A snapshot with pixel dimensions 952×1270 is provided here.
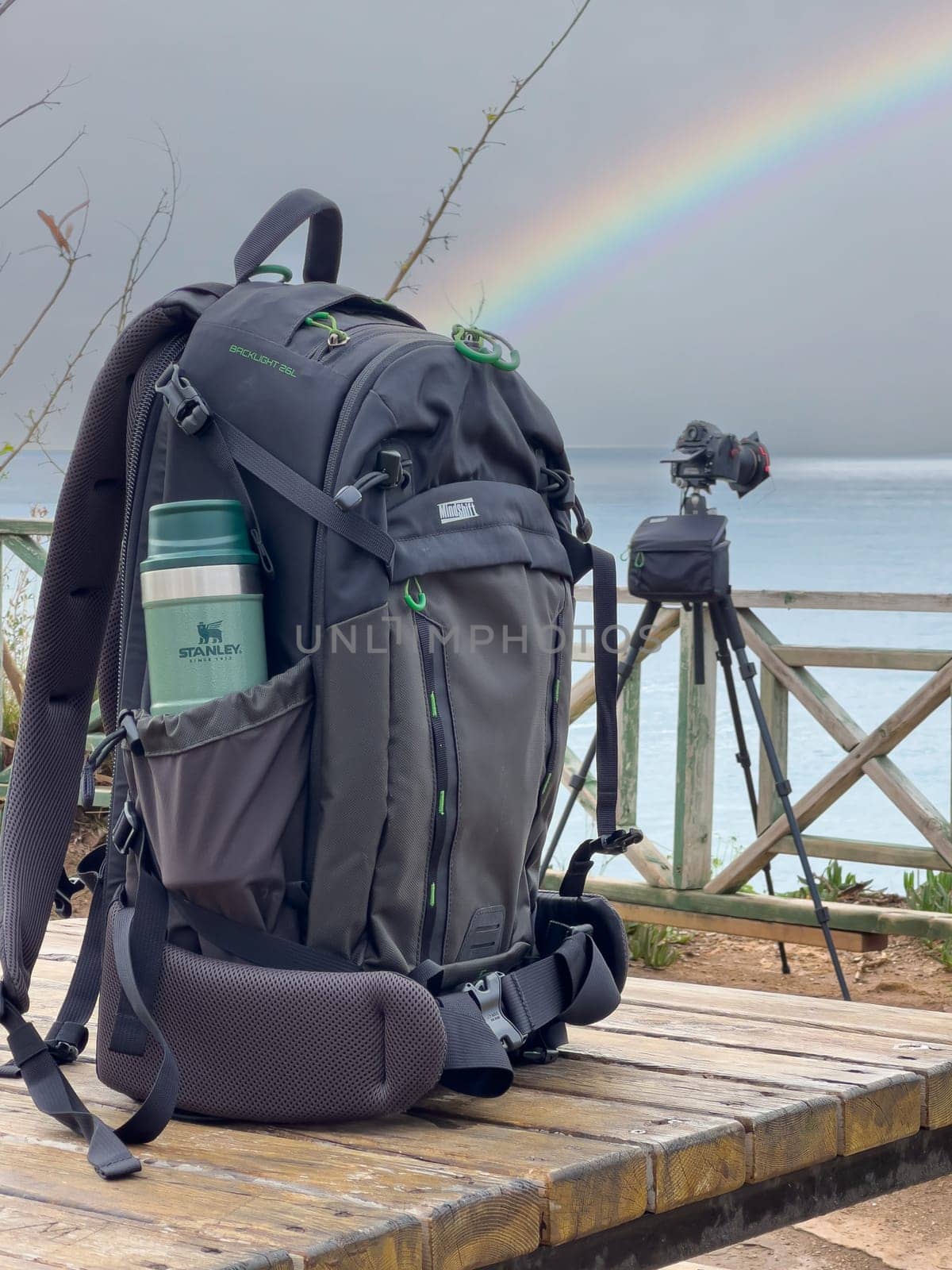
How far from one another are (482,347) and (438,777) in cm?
49

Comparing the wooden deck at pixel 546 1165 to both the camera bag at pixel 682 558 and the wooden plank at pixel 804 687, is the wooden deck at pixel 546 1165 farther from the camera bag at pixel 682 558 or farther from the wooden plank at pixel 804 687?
the wooden plank at pixel 804 687

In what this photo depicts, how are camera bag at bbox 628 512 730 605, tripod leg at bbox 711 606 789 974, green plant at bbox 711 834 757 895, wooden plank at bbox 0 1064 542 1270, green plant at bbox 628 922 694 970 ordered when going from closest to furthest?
1. wooden plank at bbox 0 1064 542 1270
2. camera bag at bbox 628 512 730 605
3. tripod leg at bbox 711 606 789 974
4. green plant at bbox 711 834 757 895
5. green plant at bbox 628 922 694 970

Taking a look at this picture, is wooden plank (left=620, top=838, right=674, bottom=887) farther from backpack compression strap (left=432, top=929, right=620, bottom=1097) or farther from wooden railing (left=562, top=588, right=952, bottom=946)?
backpack compression strap (left=432, top=929, right=620, bottom=1097)

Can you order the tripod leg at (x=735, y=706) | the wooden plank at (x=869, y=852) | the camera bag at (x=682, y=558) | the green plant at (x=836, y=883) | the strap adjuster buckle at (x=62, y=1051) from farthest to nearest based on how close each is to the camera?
the green plant at (x=836, y=883)
the wooden plank at (x=869, y=852)
the tripod leg at (x=735, y=706)
the camera bag at (x=682, y=558)
the strap adjuster buckle at (x=62, y=1051)

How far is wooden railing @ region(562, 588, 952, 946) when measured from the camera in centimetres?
419

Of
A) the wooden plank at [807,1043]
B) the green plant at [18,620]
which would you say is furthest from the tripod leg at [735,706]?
the green plant at [18,620]

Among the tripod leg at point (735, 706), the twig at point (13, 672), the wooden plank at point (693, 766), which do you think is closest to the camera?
the tripod leg at point (735, 706)

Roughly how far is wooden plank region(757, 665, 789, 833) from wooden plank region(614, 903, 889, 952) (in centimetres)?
34

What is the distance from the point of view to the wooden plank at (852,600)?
4.11 meters

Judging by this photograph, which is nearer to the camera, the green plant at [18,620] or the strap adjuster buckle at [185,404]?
the strap adjuster buckle at [185,404]

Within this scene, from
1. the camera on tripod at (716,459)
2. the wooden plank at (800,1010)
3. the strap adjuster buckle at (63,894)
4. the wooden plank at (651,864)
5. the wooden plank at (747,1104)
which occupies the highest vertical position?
the camera on tripod at (716,459)

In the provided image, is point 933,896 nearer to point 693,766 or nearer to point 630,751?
point 693,766

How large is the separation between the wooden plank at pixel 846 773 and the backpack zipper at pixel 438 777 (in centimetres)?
292

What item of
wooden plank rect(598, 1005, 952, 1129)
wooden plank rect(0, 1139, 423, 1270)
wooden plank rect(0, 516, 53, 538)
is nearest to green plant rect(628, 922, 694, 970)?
wooden plank rect(0, 516, 53, 538)
